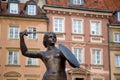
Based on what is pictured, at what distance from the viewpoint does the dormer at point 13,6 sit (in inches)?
1226

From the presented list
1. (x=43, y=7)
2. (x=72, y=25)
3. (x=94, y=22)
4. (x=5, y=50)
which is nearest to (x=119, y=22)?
(x=94, y=22)

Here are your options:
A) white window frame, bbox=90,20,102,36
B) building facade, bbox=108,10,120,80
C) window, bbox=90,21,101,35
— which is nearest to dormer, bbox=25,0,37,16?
white window frame, bbox=90,20,102,36

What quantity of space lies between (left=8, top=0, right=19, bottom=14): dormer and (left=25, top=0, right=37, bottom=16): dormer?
2.97 ft

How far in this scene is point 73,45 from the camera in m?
31.3

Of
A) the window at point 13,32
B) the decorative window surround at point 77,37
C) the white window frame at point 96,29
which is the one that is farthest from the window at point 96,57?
the window at point 13,32

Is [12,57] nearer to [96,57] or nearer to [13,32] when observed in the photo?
[13,32]

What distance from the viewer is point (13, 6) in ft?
103

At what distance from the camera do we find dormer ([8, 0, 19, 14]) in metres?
31.1

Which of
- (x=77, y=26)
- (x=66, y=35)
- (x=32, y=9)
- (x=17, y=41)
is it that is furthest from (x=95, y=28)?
(x=17, y=41)

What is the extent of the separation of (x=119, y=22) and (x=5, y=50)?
11.7 meters

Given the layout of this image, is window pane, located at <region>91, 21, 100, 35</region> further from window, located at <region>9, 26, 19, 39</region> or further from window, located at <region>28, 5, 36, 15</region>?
window, located at <region>9, 26, 19, 39</region>

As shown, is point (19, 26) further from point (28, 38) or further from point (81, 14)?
point (81, 14)

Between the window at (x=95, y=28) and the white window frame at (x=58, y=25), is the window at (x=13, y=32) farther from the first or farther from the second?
the window at (x=95, y=28)

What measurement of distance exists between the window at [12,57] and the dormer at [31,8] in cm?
398
